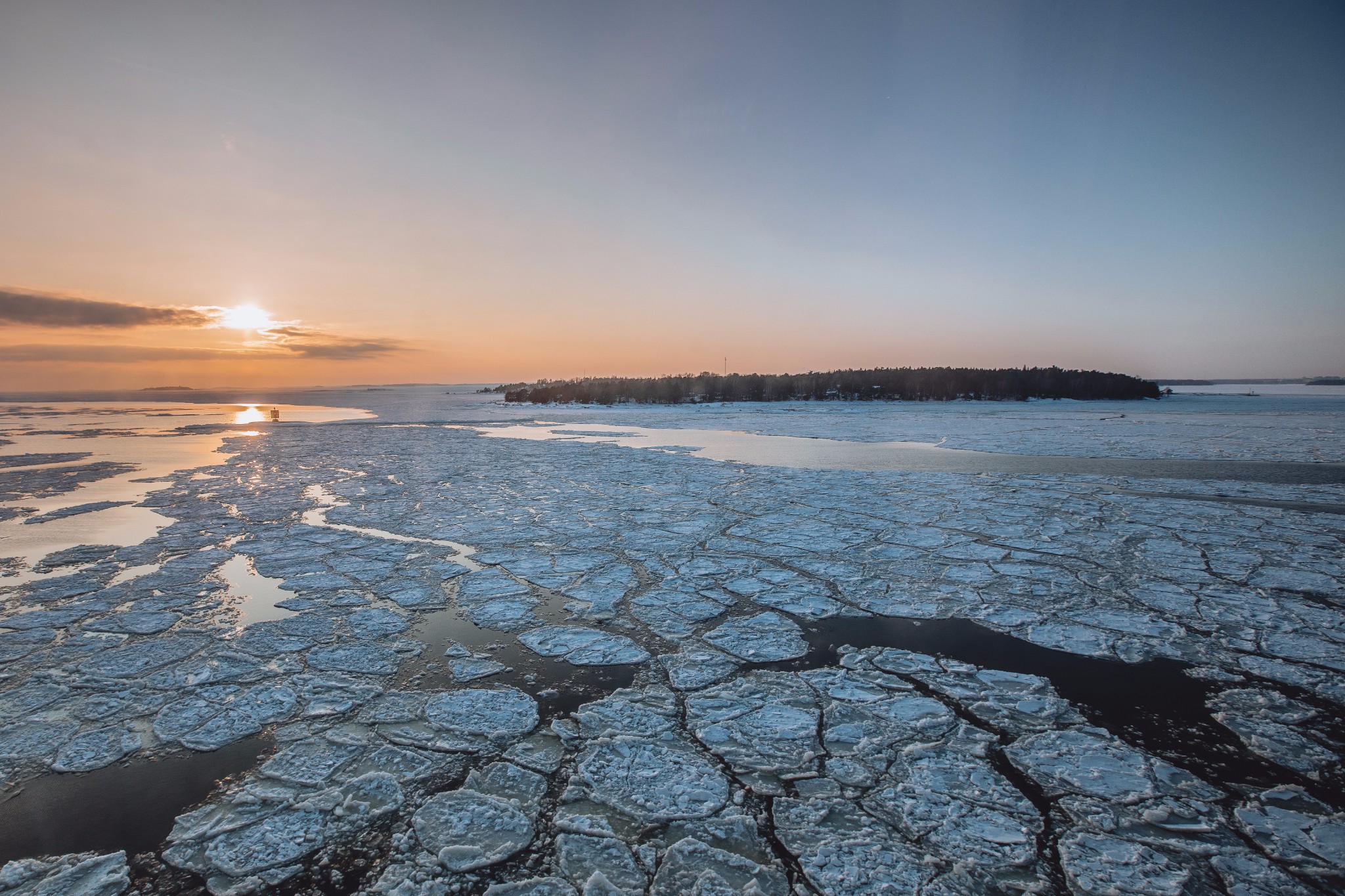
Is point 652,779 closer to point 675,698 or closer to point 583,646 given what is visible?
point 675,698

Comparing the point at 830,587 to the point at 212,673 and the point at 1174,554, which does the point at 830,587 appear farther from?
the point at 212,673

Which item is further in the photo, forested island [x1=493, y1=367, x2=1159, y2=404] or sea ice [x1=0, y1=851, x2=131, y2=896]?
forested island [x1=493, y1=367, x2=1159, y2=404]

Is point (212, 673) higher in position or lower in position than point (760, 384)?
lower

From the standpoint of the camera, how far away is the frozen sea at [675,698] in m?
1.60

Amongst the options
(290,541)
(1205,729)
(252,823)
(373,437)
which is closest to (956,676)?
(1205,729)

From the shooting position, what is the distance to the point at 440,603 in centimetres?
347

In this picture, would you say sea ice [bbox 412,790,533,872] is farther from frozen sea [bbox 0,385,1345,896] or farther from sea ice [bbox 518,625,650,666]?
sea ice [bbox 518,625,650,666]

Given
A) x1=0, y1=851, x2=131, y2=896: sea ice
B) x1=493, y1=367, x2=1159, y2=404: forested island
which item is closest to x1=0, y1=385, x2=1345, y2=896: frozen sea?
x1=0, y1=851, x2=131, y2=896: sea ice

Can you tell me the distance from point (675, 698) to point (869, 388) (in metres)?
33.8

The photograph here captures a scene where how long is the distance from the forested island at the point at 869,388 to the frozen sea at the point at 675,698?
27876mm

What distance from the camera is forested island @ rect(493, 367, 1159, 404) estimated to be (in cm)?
3362

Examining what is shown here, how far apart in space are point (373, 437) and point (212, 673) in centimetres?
1233

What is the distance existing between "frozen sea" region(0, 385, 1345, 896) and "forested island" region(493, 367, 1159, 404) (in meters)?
27.9

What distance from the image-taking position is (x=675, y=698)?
8.00 ft
